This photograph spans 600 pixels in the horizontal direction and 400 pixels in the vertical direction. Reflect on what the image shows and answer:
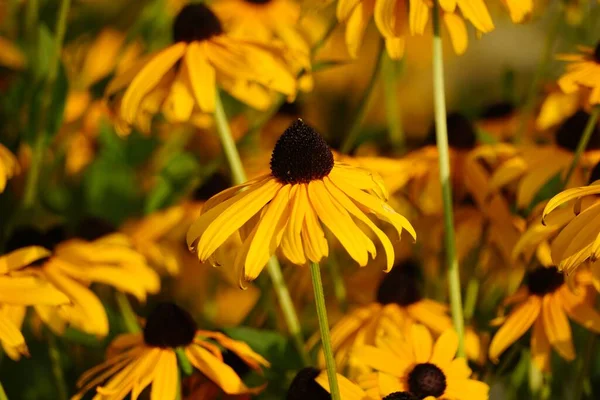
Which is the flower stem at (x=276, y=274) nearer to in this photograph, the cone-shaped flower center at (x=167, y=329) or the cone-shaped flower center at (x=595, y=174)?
the cone-shaped flower center at (x=167, y=329)

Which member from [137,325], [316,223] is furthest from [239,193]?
[137,325]

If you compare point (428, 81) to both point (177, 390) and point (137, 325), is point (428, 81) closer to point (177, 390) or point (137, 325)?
point (137, 325)

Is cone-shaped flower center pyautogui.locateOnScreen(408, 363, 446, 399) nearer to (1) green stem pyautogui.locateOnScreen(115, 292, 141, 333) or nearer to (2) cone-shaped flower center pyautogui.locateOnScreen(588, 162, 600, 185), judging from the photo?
(2) cone-shaped flower center pyautogui.locateOnScreen(588, 162, 600, 185)

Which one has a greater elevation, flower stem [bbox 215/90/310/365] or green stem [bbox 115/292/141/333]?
flower stem [bbox 215/90/310/365]

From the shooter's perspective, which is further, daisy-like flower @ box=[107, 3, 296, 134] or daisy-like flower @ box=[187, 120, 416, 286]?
daisy-like flower @ box=[107, 3, 296, 134]

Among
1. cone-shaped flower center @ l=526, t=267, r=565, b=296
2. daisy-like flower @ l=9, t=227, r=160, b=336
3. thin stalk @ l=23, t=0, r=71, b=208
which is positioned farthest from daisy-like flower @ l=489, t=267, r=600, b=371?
thin stalk @ l=23, t=0, r=71, b=208

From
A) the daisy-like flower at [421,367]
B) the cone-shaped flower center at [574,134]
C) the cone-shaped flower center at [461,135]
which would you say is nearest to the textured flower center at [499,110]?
the cone-shaped flower center at [461,135]
